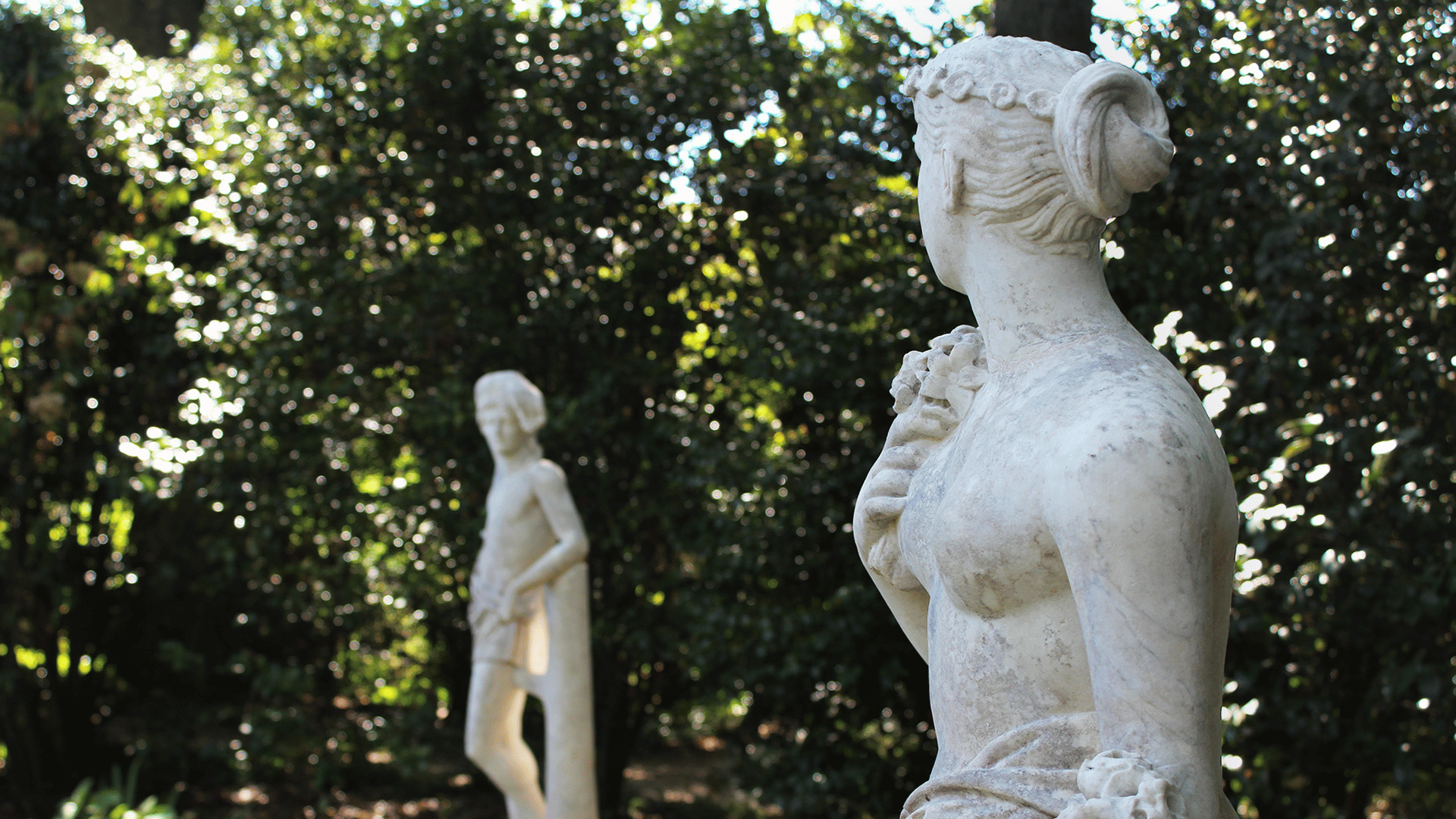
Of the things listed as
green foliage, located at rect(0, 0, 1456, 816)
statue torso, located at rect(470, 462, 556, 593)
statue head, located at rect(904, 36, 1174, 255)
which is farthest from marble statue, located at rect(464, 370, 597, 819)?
statue head, located at rect(904, 36, 1174, 255)

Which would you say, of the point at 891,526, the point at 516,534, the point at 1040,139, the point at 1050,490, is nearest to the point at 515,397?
the point at 516,534

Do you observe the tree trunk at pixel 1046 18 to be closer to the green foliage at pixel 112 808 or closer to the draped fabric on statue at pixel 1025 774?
the draped fabric on statue at pixel 1025 774

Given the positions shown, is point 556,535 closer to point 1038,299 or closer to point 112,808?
point 112,808

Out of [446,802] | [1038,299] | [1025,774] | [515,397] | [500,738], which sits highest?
[515,397]

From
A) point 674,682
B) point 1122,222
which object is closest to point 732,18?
point 1122,222

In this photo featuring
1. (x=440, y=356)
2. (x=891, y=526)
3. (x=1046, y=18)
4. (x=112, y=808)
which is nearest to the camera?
(x=891, y=526)

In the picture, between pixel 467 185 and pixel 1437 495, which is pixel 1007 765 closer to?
pixel 1437 495

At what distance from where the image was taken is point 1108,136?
1.39 metres

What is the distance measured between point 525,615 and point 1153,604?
4488 millimetres

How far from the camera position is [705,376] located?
7.58 metres

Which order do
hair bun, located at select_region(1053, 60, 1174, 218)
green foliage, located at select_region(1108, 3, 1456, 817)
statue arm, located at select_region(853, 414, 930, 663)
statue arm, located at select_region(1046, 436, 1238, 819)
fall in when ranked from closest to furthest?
statue arm, located at select_region(1046, 436, 1238, 819) < hair bun, located at select_region(1053, 60, 1174, 218) < statue arm, located at select_region(853, 414, 930, 663) < green foliage, located at select_region(1108, 3, 1456, 817)

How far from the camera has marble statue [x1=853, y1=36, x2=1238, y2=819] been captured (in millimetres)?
1220

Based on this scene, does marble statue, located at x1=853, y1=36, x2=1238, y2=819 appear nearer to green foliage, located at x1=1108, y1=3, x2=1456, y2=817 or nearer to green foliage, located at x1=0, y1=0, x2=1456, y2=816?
green foliage, located at x1=1108, y1=3, x2=1456, y2=817

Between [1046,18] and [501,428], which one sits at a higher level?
[1046,18]
